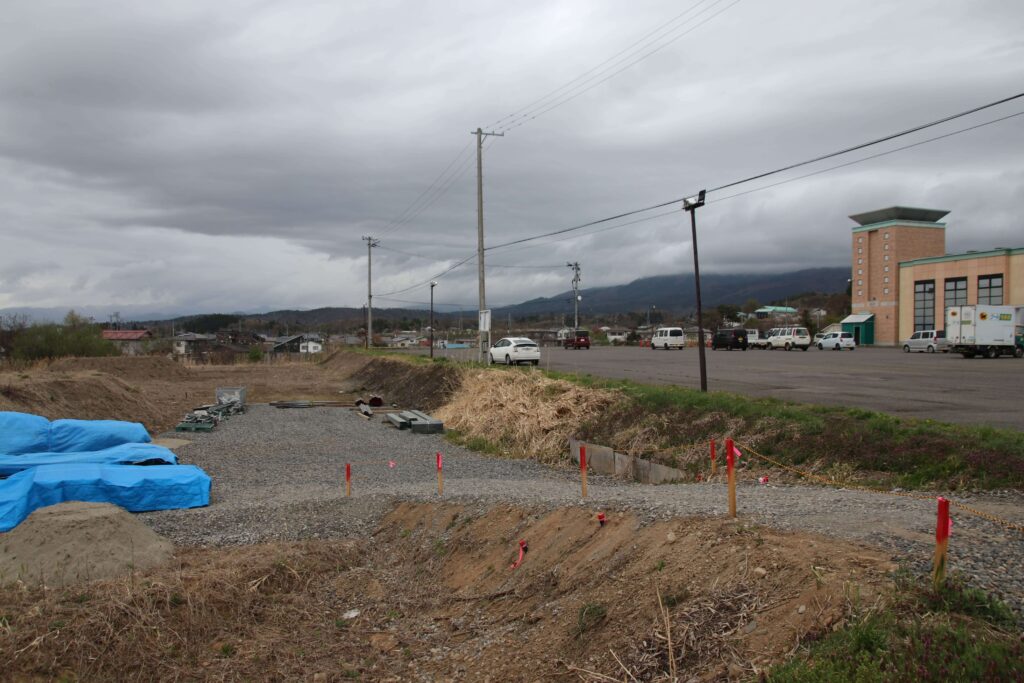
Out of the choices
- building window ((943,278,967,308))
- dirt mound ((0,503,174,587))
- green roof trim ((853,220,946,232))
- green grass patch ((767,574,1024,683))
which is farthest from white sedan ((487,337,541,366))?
green roof trim ((853,220,946,232))

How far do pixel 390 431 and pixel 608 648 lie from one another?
18701 millimetres

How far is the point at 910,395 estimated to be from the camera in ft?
63.2

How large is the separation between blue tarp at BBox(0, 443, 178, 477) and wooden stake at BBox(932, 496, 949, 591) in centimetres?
1294

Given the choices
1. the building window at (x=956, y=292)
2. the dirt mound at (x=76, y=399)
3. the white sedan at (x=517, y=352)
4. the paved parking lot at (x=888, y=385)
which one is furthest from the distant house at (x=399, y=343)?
the paved parking lot at (x=888, y=385)

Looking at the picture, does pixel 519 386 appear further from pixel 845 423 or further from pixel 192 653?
pixel 192 653

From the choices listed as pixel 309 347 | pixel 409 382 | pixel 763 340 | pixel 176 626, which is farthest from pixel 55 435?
pixel 309 347

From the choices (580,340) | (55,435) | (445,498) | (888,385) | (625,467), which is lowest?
(625,467)

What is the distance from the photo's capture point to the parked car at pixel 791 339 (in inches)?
2208

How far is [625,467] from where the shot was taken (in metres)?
15.3

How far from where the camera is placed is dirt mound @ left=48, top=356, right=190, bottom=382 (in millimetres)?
42594

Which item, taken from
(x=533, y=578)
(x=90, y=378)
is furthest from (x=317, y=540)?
(x=90, y=378)

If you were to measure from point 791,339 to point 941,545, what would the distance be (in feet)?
184

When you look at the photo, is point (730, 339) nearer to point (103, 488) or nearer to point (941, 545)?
point (103, 488)

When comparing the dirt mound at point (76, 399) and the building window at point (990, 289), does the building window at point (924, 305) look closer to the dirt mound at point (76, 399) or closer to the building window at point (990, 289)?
the building window at point (990, 289)
